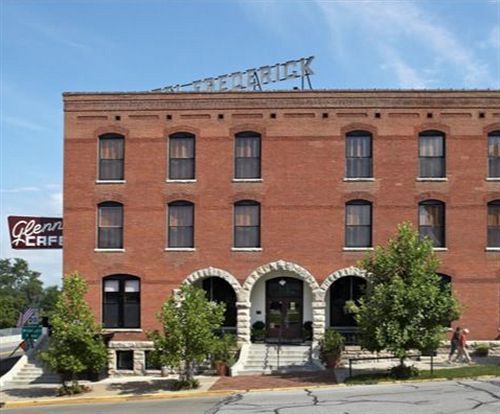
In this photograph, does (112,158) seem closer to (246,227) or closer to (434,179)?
(246,227)

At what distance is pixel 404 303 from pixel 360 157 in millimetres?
9726

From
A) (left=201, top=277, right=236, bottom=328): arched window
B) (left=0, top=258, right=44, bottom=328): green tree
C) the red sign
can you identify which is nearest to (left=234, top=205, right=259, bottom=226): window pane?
(left=201, top=277, right=236, bottom=328): arched window

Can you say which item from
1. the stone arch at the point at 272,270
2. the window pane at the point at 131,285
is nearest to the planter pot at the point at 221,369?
the stone arch at the point at 272,270

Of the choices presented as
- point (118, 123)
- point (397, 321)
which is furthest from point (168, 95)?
point (397, 321)

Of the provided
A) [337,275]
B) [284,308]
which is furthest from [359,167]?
[284,308]

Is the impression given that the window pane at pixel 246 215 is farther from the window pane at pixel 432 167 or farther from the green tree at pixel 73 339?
the green tree at pixel 73 339

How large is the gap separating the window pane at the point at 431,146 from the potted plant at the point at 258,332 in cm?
1076

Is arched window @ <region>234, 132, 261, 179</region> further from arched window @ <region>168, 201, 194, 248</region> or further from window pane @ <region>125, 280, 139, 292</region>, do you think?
window pane @ <region>125, 280, 139, 292</region>

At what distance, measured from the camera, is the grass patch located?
28.2m

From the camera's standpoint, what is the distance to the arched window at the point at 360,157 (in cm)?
3644

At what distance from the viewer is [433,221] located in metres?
36.2

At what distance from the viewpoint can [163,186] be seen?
3681 centimetres

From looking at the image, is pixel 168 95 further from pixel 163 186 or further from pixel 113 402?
pixel 113 402

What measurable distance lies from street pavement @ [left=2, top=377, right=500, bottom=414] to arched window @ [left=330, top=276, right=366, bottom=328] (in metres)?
9.79
